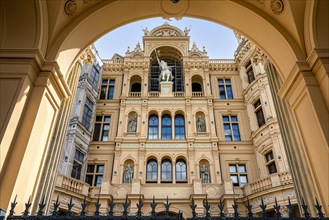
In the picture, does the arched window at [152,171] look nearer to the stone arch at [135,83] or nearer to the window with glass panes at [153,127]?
the window with glass panes at [153,127]

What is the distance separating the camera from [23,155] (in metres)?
4.25

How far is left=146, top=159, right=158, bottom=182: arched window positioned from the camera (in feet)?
54.8

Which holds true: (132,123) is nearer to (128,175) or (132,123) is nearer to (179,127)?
(179,127)

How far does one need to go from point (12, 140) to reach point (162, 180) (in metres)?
Answer: 13.1

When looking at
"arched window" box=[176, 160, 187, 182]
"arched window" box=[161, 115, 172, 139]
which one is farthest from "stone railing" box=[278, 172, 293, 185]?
"arched window" box=[161, 115, 172, 139]

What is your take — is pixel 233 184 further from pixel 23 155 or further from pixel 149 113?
pixel 23 155

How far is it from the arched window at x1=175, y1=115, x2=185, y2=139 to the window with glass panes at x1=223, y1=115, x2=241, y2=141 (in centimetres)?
309

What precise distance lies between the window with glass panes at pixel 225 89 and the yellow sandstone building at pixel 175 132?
0.27 ft

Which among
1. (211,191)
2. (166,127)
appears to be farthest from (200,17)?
(166,127)

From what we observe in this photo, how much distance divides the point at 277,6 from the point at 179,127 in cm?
1356

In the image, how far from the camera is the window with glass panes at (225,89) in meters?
20.7

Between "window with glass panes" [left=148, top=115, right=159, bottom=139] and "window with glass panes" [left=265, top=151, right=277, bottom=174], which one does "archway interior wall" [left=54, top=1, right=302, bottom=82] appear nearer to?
"window with glass panes" [left=265, top=151, right=277, bottom=174]

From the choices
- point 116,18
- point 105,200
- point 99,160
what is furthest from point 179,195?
point 116,18

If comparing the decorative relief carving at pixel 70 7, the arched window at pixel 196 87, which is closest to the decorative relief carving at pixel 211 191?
the arched window at pixel 196 87
